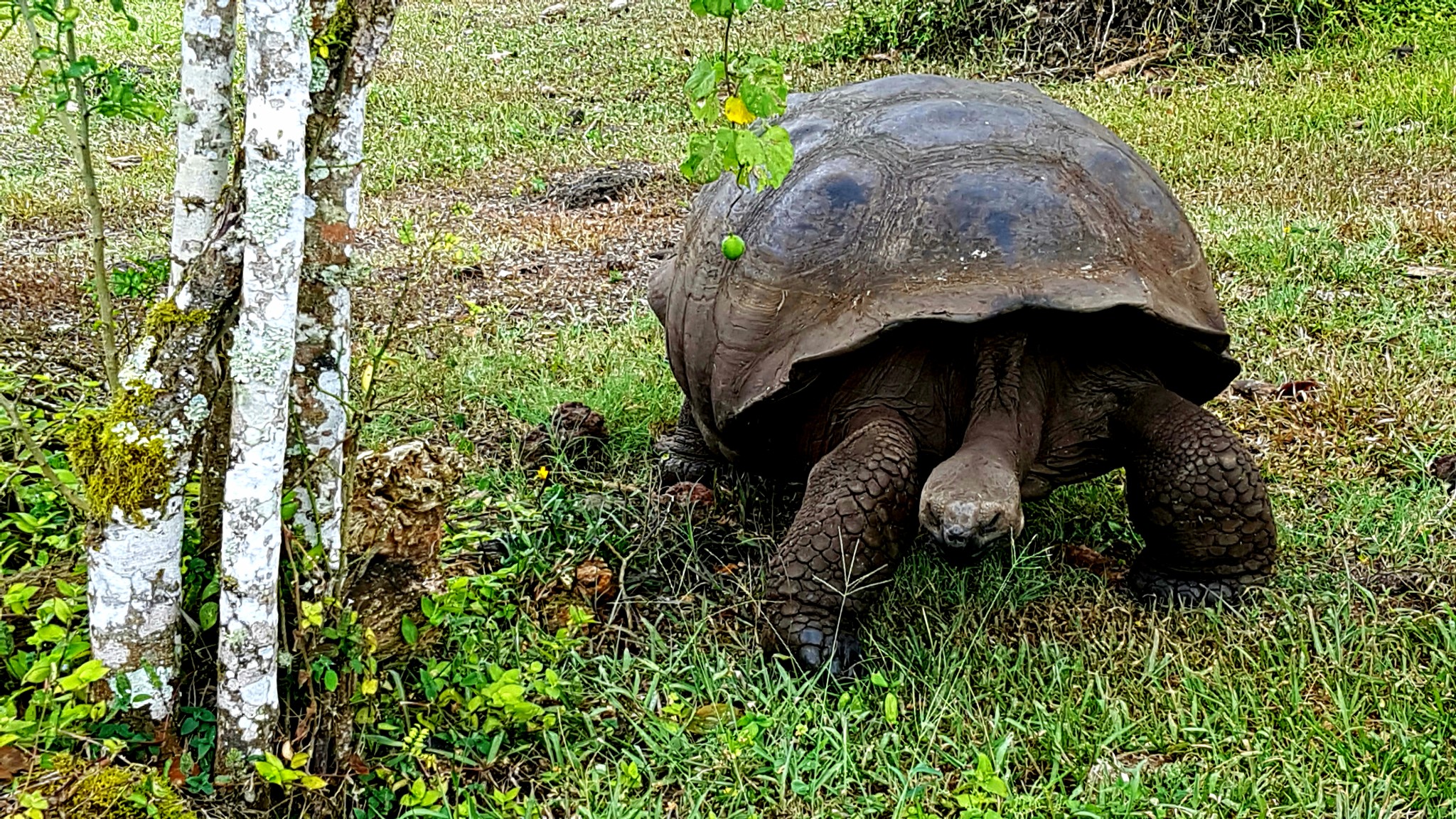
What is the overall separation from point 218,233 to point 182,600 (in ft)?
2.34

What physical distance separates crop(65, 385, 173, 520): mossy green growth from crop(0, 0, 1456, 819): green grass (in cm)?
48

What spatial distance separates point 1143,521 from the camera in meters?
3.03

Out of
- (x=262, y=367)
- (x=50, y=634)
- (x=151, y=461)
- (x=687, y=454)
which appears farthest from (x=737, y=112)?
(x=687, y=454)

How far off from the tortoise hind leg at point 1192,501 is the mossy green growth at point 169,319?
2111mm

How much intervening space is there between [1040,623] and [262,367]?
6.21 feet

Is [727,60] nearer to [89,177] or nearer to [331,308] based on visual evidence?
[331,308]

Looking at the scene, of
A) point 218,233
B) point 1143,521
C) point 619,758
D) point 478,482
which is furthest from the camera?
point 478,482

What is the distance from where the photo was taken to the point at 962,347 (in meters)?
2.94

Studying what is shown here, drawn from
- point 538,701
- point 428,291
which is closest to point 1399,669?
point 538,701

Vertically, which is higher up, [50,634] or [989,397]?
[989,397]

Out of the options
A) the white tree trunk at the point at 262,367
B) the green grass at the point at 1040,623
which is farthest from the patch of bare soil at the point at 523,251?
the white tree trunk at the point at 262,367

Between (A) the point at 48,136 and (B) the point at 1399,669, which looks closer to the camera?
(B) the point at 1399,669

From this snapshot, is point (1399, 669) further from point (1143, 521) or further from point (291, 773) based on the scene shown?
point (291, 773)

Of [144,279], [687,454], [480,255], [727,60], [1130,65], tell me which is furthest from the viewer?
[1130,65]
